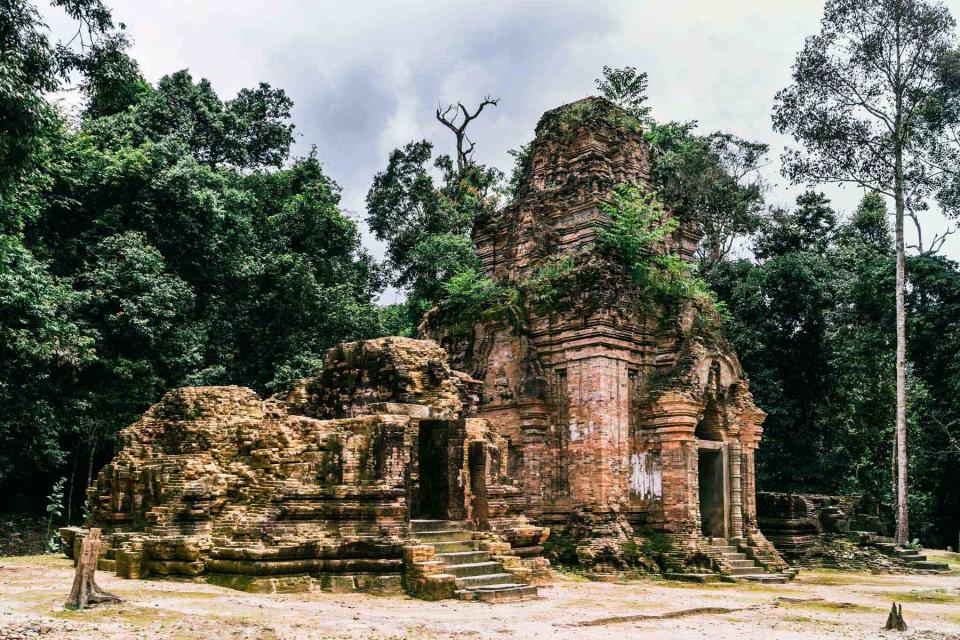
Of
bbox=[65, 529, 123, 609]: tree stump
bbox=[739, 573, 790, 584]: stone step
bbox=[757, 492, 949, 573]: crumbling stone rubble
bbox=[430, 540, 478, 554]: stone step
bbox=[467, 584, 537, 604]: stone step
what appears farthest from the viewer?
bbox=[757, 492, 949, 573]: crumbling stone rubble

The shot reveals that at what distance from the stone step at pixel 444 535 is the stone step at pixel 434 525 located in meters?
0.10

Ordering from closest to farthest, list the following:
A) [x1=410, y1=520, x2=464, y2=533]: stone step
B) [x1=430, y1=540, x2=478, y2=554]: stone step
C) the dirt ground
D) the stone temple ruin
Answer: the dirt ground, the stone temple ruin, [x1=430, y1=540, x2=478, y2=554]: stone step, [x1=410, y1=520, x2=464, y2=533]: stone step

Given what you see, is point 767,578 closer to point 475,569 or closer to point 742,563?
point 742,563

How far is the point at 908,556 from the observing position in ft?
74.2

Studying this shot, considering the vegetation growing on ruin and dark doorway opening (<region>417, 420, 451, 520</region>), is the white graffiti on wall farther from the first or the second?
dark doorway opening (<region>417, 420, 451, 520</region>)

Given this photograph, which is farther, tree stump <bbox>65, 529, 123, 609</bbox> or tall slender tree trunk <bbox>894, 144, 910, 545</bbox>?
tall slender tree trunk <bbox>894, 144, 910, 545</bbox>

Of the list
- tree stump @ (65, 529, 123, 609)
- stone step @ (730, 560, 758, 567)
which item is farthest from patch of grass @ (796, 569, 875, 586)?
tree stump @ (65, 529, 123, 609)

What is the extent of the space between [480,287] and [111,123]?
13.7 metres

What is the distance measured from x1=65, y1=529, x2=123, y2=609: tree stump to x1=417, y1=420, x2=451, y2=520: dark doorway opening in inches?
218

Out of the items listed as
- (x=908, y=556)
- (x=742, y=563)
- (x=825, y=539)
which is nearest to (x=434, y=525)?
(x=742, y=563)

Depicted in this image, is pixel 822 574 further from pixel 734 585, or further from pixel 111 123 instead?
pixel 111 123

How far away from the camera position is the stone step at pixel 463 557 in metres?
12.5

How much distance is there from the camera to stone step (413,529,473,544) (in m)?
12.9

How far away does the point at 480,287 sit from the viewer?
20.3 metres
